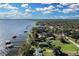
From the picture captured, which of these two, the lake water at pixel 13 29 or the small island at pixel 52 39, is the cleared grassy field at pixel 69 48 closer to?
the small island at pixel 52 39

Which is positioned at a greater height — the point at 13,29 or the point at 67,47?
the point at 13,29

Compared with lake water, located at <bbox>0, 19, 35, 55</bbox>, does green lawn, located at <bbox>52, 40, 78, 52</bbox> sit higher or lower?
lower

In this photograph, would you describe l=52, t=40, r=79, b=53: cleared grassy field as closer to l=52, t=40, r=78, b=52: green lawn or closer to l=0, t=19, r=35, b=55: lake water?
l=52, t=40, r=78, b=52: green lawn

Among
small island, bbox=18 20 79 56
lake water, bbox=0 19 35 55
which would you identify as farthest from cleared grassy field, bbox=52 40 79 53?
lake water, bbox=0 19 35 55

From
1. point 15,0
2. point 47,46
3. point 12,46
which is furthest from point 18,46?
point 15,0

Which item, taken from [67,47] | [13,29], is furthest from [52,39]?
[13,29]

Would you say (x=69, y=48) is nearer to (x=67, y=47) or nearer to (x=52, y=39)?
(x=67, y=47)

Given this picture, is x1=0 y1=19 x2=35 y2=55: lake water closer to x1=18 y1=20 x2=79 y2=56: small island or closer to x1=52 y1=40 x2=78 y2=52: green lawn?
x1=18 y1=20 x2=79 y2=56: small island

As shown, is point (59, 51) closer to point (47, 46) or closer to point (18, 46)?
point (47, 46)
